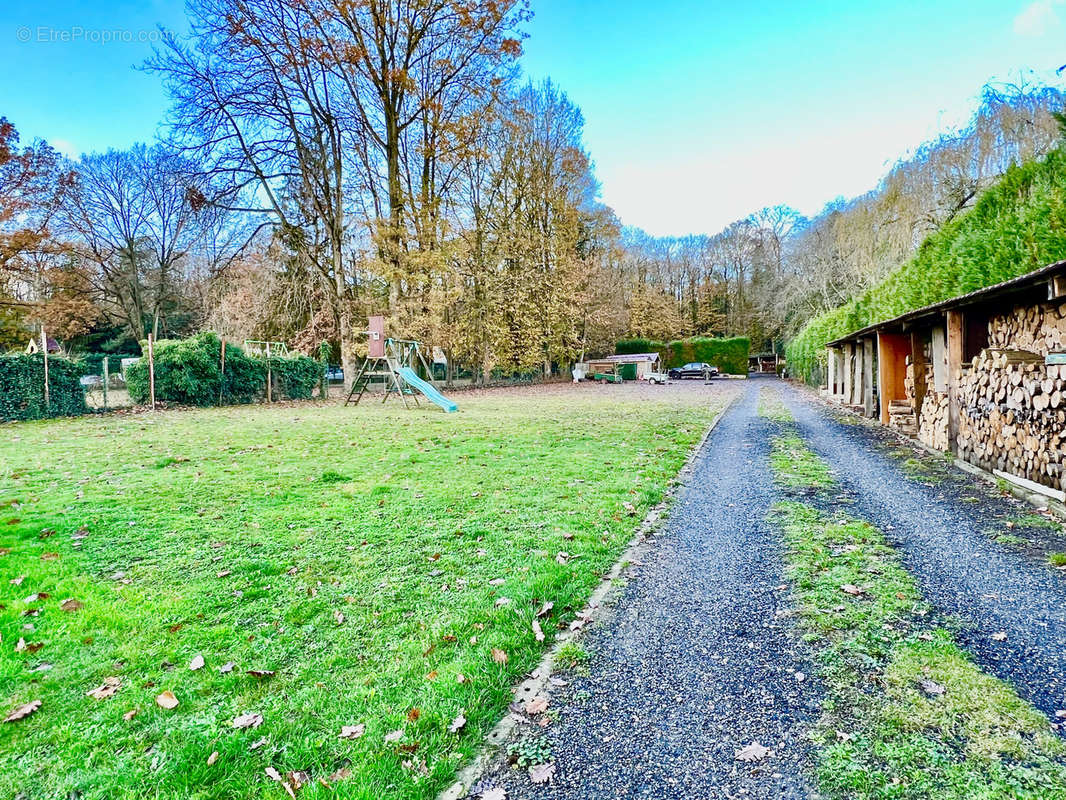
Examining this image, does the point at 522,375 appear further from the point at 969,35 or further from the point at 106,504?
the point at 106,504

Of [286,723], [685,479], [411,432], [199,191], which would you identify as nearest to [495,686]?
[286,723]

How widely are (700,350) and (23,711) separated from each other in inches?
1764

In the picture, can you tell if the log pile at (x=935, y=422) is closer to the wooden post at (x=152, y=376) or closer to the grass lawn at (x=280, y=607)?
the grass lawn at (x=280, y=607)

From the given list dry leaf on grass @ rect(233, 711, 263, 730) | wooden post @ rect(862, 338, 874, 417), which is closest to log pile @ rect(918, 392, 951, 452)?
wooden post @ rect(862, 338, 874, 417)

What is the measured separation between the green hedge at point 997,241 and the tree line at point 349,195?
845 centimetres

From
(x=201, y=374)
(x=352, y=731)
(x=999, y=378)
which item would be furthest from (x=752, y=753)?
(x=201, y=374)

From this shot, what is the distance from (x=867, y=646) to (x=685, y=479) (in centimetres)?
380

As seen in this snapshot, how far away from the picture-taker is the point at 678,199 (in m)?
59.2

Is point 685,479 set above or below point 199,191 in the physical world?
below

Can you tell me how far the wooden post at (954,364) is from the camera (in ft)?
23.4

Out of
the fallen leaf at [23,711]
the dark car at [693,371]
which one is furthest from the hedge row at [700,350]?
the fallen leaf at [23,711]

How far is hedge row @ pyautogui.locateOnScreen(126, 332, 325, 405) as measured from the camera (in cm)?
1519

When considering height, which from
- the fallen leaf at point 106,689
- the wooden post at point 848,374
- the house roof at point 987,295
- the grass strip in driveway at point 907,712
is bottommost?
the grass strip in driveway at point 907,712

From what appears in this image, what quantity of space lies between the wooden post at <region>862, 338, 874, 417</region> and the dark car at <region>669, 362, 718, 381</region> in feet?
84.2
